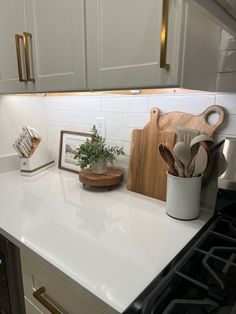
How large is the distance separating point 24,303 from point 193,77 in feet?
3.34

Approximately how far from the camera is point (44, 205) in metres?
1.03

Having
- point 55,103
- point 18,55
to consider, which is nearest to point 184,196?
point 18,55

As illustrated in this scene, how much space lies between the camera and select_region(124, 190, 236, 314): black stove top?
0.50 m

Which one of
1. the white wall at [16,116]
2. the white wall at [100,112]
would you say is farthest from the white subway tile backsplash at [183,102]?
the white wall at [16,116]

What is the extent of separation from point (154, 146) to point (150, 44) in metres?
0.48

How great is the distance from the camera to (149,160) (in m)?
1.10

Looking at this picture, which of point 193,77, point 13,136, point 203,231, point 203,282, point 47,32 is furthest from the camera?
point 13,136

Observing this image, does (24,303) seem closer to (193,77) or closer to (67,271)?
(67,271)

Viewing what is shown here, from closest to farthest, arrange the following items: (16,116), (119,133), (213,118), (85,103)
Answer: (213,118) < (119,133) < (85,103) < (16,116)

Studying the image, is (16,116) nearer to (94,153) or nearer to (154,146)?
(94,153)

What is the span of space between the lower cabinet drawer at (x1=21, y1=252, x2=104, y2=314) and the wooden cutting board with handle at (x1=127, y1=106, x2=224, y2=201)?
0.58 meters

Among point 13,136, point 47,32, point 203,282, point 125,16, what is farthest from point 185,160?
point 13,136

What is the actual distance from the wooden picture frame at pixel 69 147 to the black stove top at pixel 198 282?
0.93 meters

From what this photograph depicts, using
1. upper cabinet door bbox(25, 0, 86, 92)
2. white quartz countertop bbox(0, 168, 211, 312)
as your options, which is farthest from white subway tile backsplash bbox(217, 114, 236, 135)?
upper cabinet door bbox(25, 0, 86, 92)
